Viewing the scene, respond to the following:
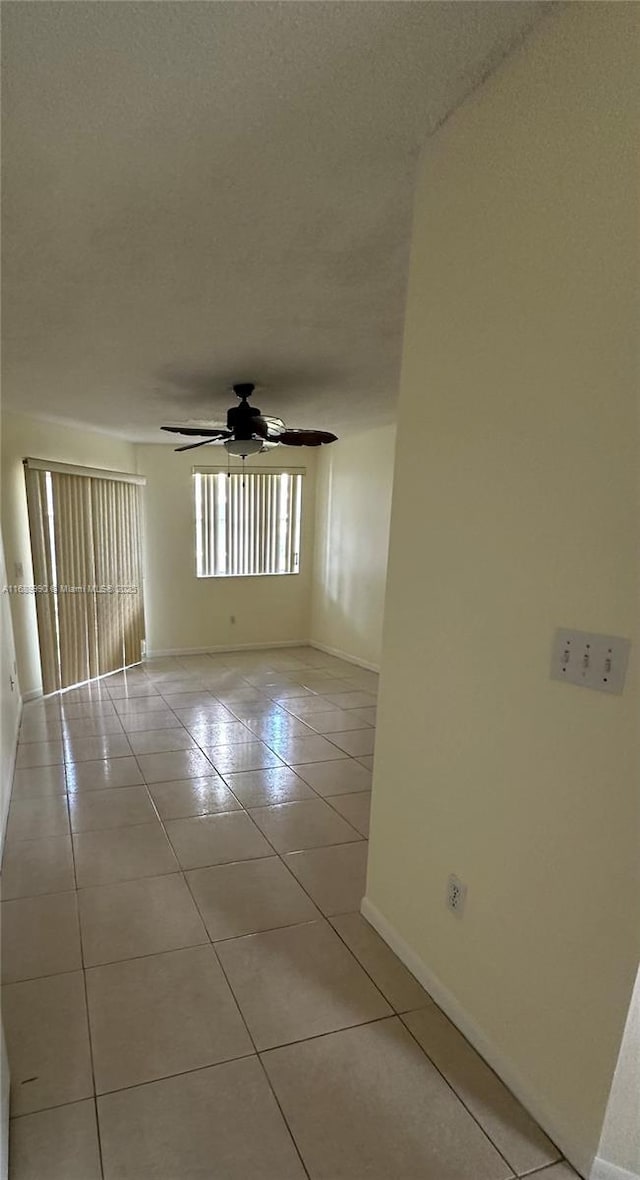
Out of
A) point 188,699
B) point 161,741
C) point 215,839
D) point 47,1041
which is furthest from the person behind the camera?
point 188,699

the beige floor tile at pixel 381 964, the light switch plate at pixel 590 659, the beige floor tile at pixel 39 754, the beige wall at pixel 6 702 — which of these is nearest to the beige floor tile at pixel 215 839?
the beige floor tile at pixel 381 964

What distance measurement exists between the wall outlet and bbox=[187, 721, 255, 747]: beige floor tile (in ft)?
7.55

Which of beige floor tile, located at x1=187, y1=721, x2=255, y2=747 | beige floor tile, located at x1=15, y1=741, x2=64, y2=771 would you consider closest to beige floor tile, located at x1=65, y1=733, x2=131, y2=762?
beige floor tile, located at x1=15, y1=741, x2=64, y2=771

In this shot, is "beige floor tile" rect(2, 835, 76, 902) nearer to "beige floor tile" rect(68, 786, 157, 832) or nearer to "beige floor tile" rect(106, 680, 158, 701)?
"beige floor tile" rect(68, 786, 157, 832)

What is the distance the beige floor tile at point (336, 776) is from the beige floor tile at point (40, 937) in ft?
4.49

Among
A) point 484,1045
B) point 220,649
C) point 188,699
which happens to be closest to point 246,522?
point 220,649

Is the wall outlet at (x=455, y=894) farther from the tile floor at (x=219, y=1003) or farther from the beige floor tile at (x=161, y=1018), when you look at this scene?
the beige floor tile at (x=161, y=1018)

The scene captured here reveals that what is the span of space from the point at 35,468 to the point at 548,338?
4.19 meters

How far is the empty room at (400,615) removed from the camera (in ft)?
3.53

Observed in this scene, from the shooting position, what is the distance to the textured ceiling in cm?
106

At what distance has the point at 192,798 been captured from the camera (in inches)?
114

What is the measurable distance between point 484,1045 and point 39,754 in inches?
117

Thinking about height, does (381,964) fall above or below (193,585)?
below

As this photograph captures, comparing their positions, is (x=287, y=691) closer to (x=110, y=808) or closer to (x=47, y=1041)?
(x=110, y=808)
